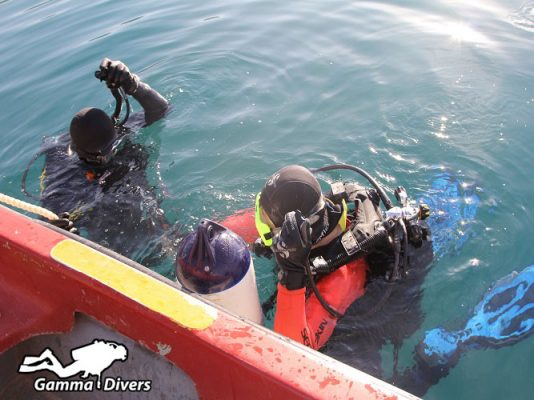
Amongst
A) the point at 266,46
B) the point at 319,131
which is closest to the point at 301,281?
the point at 319,131

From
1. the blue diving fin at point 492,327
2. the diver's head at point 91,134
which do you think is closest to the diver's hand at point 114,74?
the diver's head at point 91,134

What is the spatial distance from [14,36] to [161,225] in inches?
261

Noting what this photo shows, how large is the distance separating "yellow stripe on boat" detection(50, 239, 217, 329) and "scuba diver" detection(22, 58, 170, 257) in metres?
2.07

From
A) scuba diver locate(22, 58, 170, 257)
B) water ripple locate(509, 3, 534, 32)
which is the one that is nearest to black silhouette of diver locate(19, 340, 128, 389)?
scuba diver locate(22, 58, 170, 257)

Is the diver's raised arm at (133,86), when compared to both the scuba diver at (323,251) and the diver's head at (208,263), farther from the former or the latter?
the diver's head at (208,263)

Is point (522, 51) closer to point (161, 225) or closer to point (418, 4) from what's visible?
point (418, 4)

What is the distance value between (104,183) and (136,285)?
2816 mm

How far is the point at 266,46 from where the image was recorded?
6984mm

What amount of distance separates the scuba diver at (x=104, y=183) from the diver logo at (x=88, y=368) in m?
1.77

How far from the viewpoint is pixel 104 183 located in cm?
431

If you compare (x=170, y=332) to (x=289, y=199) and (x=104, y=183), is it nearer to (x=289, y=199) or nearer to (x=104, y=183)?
(x=289, y=199)

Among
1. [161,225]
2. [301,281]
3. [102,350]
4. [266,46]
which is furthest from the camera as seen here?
[266,46]

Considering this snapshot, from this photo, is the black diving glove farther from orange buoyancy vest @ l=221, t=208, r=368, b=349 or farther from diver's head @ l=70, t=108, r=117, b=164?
diver's head @ l=70, t=108, r=117, b=164

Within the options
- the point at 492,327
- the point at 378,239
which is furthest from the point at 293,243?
the point at 492,327
